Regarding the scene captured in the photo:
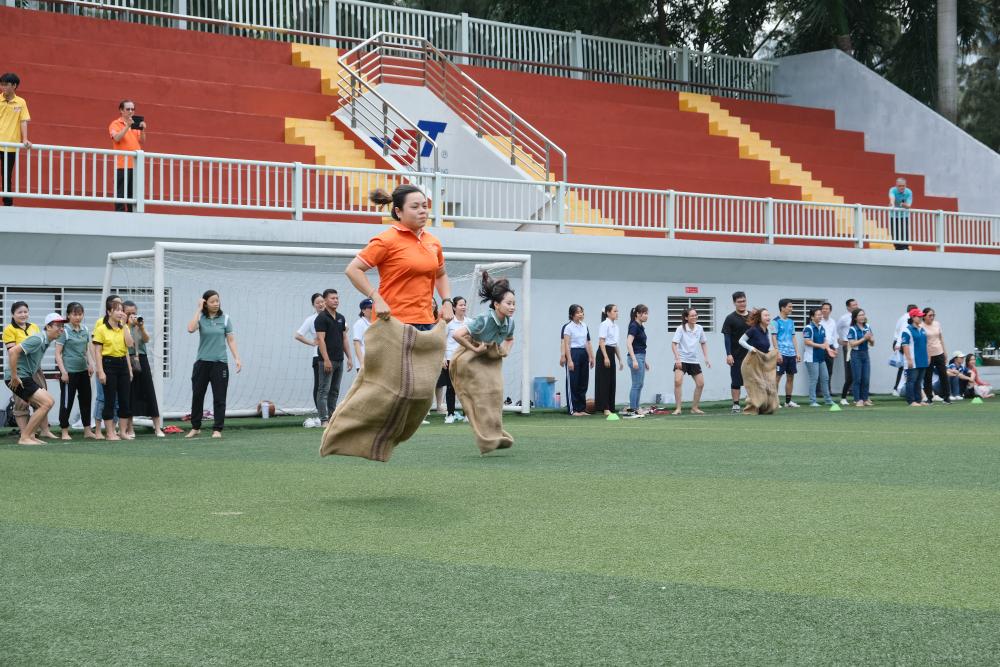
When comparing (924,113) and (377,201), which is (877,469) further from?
(924,113)

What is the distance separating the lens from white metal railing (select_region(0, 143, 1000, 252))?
18750mm

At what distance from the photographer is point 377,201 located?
880 centimetres

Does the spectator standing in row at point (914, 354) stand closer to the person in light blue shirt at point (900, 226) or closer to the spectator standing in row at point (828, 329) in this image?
the spectator standing in row at point (828, 329)

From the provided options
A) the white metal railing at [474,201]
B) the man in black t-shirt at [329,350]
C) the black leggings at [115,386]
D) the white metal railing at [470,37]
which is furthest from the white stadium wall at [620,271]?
the white metal railing at [470,37]

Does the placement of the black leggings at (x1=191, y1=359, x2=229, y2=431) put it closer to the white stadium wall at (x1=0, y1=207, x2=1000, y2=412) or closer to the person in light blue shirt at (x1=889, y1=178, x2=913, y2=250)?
the white stadium wall at (x1=0, y1=207, x2=1000, y2=412)

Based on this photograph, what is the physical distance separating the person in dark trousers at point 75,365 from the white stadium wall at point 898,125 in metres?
21.4

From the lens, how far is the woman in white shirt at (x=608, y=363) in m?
20.3

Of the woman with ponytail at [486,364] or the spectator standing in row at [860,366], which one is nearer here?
the woman with ponytail at [486,364]

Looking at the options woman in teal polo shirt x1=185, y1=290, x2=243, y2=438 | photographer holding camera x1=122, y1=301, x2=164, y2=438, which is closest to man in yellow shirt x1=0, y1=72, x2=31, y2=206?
photographer holding camera x1=122, y1=301, x2=164, y2=438

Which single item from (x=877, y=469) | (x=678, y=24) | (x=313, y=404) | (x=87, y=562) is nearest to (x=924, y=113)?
(x=678, y=24)

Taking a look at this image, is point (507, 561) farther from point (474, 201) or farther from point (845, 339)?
point (845, 339)

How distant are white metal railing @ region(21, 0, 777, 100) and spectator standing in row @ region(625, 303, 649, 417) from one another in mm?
10903

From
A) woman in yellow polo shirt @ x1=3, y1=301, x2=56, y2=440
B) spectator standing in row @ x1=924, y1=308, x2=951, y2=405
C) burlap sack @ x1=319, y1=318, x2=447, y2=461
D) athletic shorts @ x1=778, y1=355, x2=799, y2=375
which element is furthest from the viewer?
spectator standing in row @ x1=924, y1=308, x2=951, y2=405

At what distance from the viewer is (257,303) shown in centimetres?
1967
